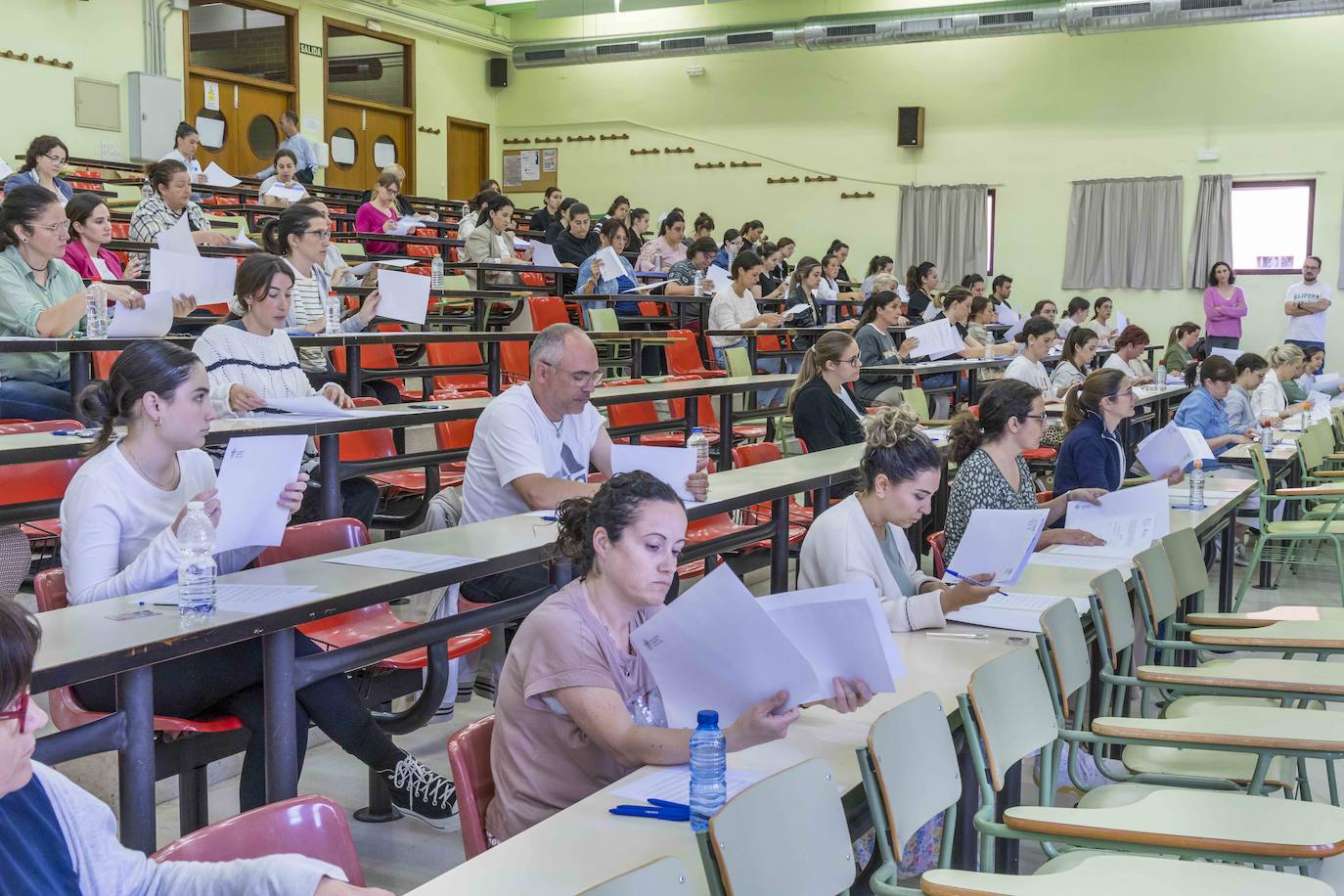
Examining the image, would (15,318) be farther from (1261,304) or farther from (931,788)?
(1261,304)

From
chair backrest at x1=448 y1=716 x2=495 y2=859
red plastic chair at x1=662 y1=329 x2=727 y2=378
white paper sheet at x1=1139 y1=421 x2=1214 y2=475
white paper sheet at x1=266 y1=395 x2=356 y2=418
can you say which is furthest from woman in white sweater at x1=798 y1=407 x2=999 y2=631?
red plastic chair at x1=662 y1=329 x2=727 y2=378

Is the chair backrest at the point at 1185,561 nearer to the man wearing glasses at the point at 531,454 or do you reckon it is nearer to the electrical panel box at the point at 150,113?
the man wearing glasses at the point at 531,454

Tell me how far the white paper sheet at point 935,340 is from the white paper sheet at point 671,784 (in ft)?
19.4

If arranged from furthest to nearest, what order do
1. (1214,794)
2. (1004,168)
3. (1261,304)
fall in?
(1004,168) → (1261,304) → (1214,794)

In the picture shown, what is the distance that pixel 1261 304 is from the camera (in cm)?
1376

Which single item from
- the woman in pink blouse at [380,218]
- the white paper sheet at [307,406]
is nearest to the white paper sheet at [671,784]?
the white paper sheet at [307,406]

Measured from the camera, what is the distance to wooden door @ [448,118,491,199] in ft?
53.9

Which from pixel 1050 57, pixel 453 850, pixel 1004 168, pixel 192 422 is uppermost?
pixel 1050 57

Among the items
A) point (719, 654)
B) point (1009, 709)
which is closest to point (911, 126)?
point (1009, 709)

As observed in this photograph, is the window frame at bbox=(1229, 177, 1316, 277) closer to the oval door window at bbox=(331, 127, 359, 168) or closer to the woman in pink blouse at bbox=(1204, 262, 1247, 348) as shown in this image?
the woman in pink blouse at bbox=(1204, 262, 1247, 348)

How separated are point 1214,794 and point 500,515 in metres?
2.18

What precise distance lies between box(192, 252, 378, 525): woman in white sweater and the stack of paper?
102 inches

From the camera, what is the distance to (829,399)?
5.86 meters

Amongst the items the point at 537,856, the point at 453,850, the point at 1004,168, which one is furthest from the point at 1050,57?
the point at 537,856
